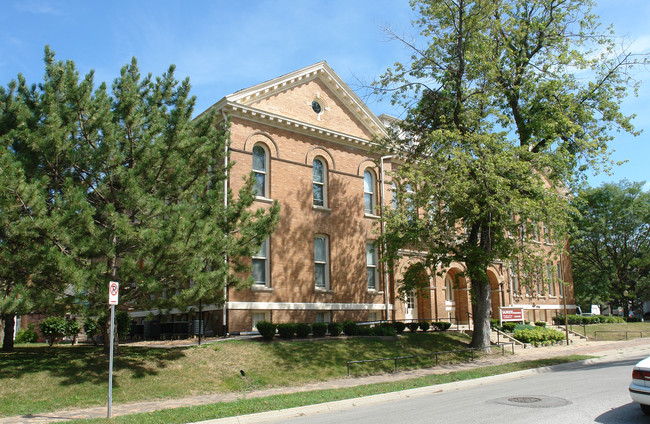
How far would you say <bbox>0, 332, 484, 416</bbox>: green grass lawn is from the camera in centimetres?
1260

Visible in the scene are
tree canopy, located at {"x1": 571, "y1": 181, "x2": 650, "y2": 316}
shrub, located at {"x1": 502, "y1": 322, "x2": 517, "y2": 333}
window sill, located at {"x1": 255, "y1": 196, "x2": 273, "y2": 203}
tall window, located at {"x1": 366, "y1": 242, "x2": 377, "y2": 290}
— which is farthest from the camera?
tree canopy, located at {"x1": 571, "y1": 181, "x2": 650, "y2": 316}

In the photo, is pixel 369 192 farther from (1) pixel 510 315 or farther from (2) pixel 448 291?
(1) pixel 510 315

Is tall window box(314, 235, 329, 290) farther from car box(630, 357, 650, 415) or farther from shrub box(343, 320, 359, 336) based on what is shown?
car box(630, 357, 650, 415)

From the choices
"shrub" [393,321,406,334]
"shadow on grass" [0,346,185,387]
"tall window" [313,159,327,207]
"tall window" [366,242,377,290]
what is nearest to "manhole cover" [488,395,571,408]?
"shadow on grass" [0,346,185,387]

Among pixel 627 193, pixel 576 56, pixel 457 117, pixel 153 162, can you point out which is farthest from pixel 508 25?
pixel 627 193

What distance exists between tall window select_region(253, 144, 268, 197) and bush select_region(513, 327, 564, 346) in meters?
14.8

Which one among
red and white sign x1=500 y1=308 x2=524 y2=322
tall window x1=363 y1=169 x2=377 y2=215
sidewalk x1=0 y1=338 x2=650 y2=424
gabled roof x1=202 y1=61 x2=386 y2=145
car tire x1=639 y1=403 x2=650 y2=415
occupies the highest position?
gabled roof x1=202 y1=61 x2=386 y2=145

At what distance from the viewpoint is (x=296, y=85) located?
25.4m

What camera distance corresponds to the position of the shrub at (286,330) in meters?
19.8

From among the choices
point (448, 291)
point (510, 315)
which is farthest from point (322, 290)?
point (510, 315)

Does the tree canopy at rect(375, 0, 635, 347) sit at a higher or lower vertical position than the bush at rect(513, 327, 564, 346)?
higher

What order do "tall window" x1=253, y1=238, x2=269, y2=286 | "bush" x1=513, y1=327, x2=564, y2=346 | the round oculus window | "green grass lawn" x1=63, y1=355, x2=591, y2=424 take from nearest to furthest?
"green grass lawn" x1=63, y1=355, x2=591, y2=424 → "tall window" x1=253, y1=238, x2=269, y2=286 → the round oculus window → "bush" x1=513, y1=327, x2=564, y2=346

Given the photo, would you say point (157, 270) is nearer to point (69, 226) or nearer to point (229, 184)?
point (69, 226)

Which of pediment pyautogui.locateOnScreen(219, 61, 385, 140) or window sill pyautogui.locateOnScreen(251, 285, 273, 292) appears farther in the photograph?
pediment pyautogui.locateOnScreen(219, 61, 385, 140)
